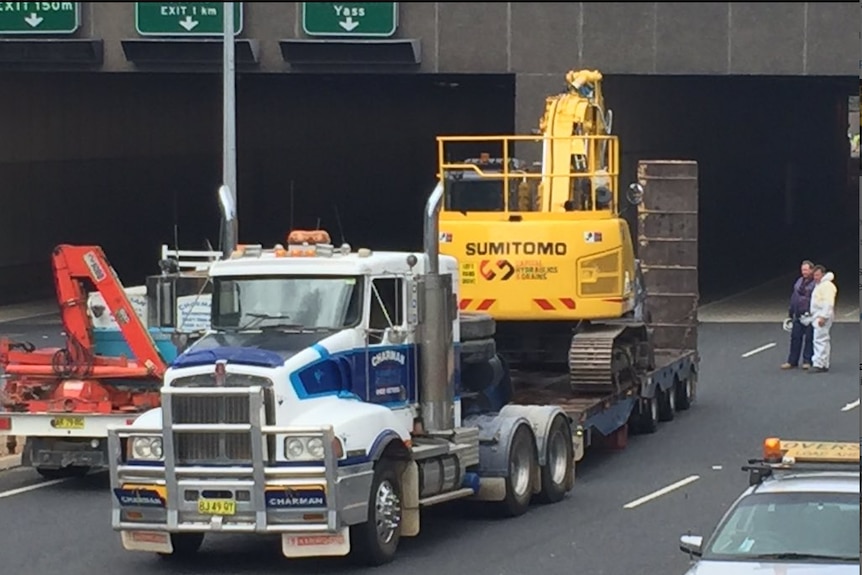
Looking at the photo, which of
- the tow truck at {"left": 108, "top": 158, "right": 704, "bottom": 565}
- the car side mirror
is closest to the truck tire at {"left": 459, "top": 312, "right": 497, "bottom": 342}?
the tow truck at {"left": 108, "top": 158, "right": 704, "bottom": 565}

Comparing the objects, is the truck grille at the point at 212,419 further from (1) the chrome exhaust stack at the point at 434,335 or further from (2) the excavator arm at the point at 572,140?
(2) the excavator arm at the point at 572,140

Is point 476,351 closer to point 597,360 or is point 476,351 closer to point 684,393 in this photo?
point 597,360

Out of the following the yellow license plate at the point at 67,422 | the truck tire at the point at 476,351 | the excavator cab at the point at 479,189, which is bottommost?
the yellow license plate at the point at 67,422

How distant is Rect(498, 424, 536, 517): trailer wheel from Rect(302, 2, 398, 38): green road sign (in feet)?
64.7

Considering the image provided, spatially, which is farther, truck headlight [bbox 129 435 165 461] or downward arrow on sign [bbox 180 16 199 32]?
downward arrow on sign [bbox 180 16 199 32]

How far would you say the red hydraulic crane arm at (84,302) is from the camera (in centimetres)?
1994

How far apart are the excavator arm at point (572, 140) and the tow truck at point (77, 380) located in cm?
559

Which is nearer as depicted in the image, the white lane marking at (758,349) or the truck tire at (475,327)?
the truck tire at (475,327)

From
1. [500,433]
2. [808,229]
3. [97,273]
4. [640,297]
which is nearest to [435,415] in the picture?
[500,433]

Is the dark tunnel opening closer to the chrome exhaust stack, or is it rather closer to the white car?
the chrome exhaust stack

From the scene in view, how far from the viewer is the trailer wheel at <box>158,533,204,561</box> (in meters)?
16.4

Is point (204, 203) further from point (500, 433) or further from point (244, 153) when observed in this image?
point (500, 433)

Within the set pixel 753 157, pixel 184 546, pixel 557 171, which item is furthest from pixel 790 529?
pixel 753 157

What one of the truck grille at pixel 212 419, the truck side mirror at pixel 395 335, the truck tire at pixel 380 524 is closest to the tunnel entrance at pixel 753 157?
the truck side mirror at pixel 395 335
